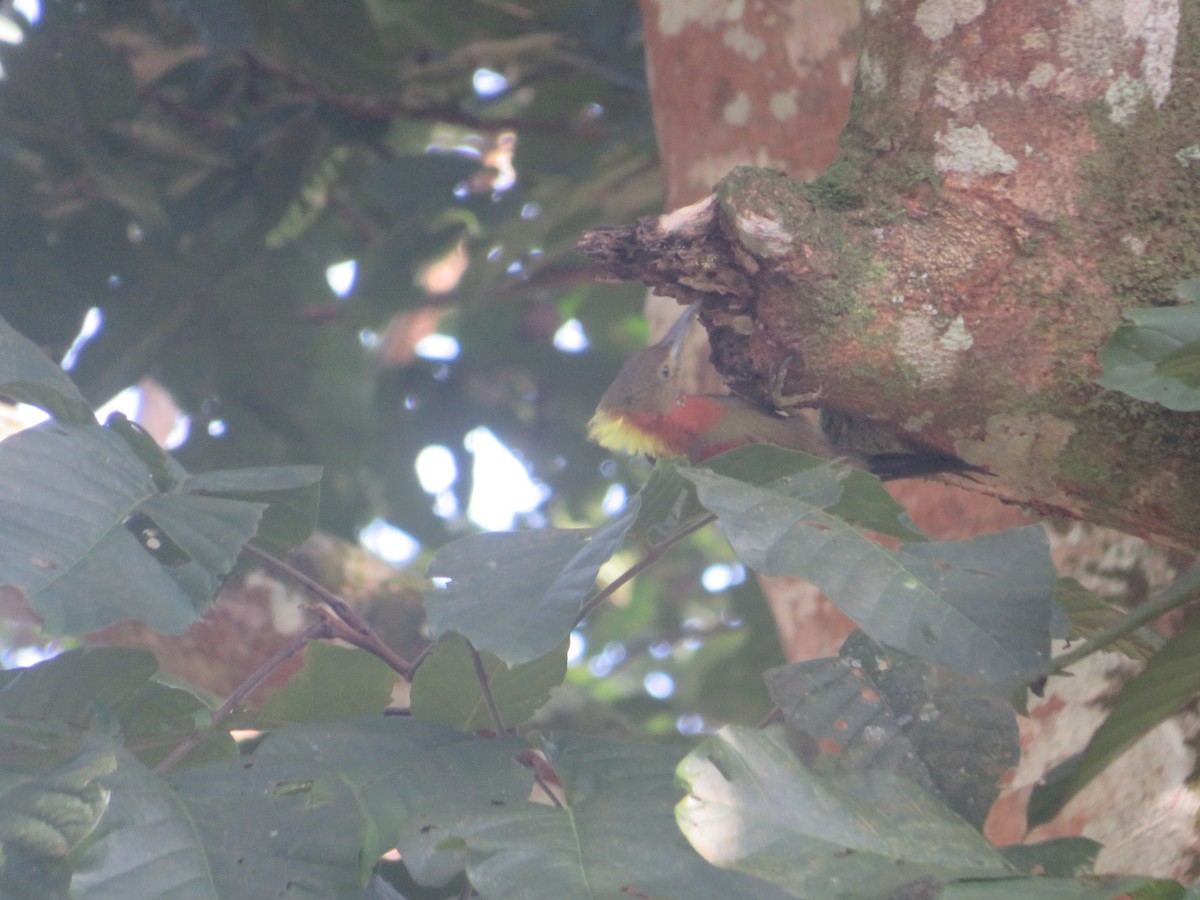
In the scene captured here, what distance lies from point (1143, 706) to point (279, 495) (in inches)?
52.6

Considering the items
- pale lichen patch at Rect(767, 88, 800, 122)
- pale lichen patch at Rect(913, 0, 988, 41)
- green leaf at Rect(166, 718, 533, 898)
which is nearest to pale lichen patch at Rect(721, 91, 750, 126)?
pale lichen patch at Rect(767, 88, 800, 122)

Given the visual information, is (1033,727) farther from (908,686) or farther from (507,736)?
(507,736)

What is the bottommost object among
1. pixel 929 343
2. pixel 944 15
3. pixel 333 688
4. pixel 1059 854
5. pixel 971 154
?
pixel 333 688

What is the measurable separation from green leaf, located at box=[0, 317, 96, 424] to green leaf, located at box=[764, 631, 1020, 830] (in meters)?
1.09

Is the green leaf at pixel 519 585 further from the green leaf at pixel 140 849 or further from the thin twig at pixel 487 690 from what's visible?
the green leaf at pixel 140 849

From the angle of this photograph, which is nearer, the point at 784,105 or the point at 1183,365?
the point at 1183,365

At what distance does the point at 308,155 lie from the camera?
448 centimetres

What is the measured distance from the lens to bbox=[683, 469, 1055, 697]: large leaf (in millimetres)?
1357

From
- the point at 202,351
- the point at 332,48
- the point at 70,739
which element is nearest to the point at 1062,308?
the point at 70,739

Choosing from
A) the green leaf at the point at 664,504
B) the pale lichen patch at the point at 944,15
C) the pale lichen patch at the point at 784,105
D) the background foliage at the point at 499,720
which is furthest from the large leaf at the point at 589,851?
the pale lichen patch at the point at 784,105

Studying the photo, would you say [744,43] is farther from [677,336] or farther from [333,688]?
[333,688]

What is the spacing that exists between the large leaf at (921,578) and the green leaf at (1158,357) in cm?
25

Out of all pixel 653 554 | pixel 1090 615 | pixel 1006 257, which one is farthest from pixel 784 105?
pixel 653 554

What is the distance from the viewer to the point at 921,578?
144cm
